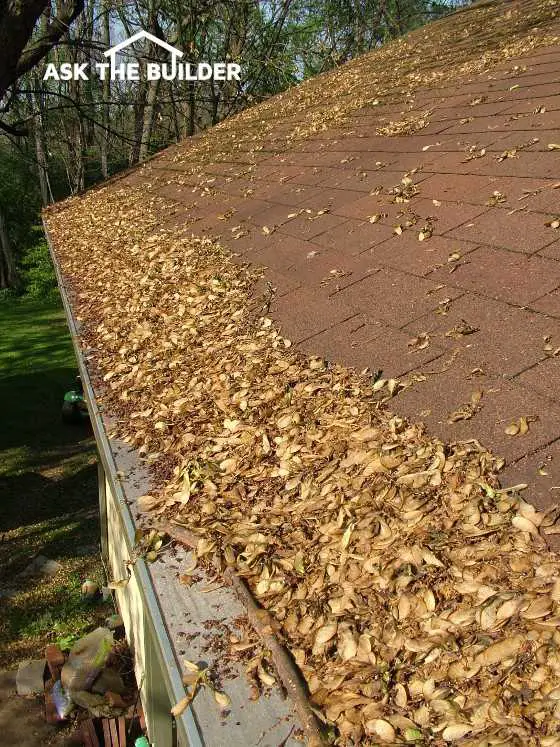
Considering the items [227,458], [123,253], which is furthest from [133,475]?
[123,253]

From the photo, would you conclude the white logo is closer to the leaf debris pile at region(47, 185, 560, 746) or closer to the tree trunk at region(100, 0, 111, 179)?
the tree trunk at region(100, 0, 111, 179)

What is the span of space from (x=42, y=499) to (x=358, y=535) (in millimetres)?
9658

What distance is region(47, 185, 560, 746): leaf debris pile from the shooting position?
1.52 meters

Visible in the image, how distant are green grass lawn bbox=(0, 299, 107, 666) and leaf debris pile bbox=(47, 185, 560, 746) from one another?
15.7 feet

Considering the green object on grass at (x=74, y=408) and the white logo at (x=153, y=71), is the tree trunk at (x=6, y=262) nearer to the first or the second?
the white logo at (x=153, y=71)

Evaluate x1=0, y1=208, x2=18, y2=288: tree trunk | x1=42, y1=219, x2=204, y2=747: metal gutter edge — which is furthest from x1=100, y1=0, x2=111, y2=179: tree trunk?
x1=42, y1=219, x2=204, y2=747: metal gutter edge

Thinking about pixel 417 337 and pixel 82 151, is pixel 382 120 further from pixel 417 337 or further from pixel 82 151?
pixel 82 151

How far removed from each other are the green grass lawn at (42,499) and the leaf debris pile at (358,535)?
477cm

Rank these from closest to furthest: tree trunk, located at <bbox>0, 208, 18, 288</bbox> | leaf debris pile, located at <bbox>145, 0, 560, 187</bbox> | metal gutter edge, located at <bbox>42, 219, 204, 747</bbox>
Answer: metal gutter edge, located at <bbox>42, 219, 204, 747</bbox> → leaf debris pile, located at <bbox>145, 0, 560, 187</bbox> → tree trunk, located at <bbox>0, 208, 18, 288</bbox>

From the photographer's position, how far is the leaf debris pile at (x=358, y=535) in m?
1.52

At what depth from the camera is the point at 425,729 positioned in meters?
1.47

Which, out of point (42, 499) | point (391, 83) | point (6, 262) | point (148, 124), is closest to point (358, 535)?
point (391, 83)

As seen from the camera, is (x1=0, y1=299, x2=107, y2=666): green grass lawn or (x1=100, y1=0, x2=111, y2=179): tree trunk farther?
(x1=100, y1=0, x2=111, y2=179): tree trunk

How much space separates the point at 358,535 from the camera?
201 centimetres
